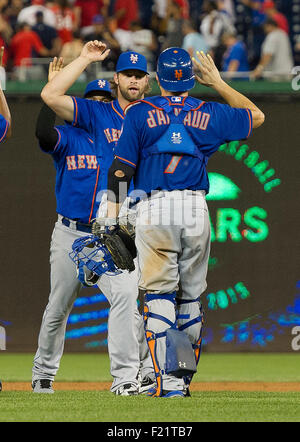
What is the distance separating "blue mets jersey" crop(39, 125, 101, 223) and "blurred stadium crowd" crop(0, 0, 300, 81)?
3.82 m

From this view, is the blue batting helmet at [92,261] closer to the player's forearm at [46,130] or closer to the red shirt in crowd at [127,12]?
the player's forearm at [46,130]

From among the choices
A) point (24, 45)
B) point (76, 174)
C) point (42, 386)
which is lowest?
point (42, 386)

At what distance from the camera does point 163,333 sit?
4.75 m

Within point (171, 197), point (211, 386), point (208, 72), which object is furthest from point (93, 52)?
point (211, 386)

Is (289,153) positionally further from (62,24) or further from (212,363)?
(62,24)

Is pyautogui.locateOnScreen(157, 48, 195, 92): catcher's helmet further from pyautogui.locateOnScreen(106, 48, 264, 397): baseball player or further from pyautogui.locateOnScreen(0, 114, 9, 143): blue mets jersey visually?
pyautogui.locateOnScreen(0, 114, 9, 143): blue mets jersey

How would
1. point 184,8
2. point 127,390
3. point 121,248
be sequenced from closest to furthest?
1. point 121,248
2. point 127,390
3. point 184,8

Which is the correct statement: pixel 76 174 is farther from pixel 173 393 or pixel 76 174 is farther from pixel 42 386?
pixel 173 393

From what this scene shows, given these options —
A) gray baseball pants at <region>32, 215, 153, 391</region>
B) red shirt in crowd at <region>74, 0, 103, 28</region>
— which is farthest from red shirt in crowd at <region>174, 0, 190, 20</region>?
gray baseball pants at <region>32, 215, 153, 391</region>

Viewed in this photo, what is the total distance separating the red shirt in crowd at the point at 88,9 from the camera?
1251cm

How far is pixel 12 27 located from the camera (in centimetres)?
1191

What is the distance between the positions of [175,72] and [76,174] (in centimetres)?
147

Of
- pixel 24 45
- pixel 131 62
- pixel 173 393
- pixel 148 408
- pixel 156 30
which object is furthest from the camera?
pixel 156 30

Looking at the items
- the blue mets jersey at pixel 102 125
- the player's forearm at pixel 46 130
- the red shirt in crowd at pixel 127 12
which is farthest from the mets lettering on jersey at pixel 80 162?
the red shirt in crowd at pixel 127 12
